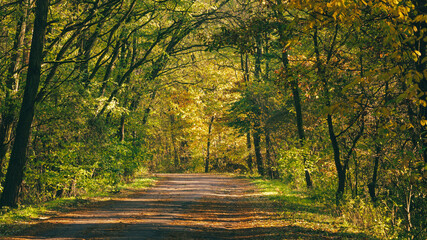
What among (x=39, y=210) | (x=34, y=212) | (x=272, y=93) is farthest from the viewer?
(x=272, y=93)

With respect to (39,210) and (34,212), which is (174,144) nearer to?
(39,210)

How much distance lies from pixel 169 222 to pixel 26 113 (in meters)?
5.57

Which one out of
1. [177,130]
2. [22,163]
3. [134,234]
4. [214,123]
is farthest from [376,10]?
[177,130]

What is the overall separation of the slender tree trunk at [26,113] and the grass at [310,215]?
7911 millimetres

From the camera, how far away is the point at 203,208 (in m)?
13.6

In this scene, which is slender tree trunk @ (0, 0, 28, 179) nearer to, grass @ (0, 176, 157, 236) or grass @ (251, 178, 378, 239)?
grass @ (0, 176, 157, 236)

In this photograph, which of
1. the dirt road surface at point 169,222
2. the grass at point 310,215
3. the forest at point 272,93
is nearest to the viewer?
the forest at point 272,93

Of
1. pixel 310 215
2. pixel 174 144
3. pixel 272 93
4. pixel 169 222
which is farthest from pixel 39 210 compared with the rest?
pixel 174 144

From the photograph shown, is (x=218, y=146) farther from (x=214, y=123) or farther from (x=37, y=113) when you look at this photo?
(x=37, y=113)

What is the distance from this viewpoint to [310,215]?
11.4 metres

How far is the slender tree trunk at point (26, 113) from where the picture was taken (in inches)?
467

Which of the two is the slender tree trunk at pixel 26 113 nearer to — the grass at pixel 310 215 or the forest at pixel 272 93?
the forest at pixel 272 93

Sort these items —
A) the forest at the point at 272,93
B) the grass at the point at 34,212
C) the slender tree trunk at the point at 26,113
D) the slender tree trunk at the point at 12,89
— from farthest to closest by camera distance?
the slender tree trunk at the point at 12,89
the slender tree trunk at the point at 26,113
the grass at the point at 34,212
the forest at the point at 272,93

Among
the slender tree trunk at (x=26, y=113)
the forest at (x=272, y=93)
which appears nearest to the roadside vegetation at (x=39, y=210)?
the forest at (x=272, y=93)
